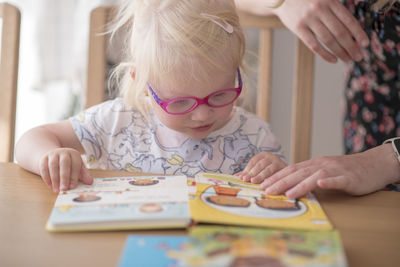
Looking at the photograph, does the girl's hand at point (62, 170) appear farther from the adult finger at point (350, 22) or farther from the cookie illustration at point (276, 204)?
the adult finger at point (350, 22)

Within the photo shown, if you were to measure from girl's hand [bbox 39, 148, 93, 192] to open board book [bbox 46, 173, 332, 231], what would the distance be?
2 cm

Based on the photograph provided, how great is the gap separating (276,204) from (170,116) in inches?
15.2

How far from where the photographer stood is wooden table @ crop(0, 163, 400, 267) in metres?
0.47

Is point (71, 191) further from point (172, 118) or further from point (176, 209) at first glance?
point (172, 118)

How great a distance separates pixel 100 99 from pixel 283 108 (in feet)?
4.52

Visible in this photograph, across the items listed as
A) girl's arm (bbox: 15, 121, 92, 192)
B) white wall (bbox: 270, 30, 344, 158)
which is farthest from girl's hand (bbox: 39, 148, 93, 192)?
white wall (bbox: 270, 30, 344, 158)

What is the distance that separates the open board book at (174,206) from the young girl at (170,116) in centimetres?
8

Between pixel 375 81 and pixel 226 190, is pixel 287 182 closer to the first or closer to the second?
pixel 226 190

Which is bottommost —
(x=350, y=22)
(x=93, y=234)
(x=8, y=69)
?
(x=93, y=234)

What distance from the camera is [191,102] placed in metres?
0.88

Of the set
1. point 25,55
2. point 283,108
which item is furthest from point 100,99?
point 283,108

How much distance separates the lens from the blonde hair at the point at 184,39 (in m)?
0.86

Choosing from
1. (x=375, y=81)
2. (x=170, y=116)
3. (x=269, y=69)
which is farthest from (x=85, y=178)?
(x=375, y=81)

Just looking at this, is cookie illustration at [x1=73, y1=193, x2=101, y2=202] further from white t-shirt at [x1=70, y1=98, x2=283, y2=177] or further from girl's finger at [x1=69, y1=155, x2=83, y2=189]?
white t-shirt at [x1=70, y1=98, x2=283, y2=177]
